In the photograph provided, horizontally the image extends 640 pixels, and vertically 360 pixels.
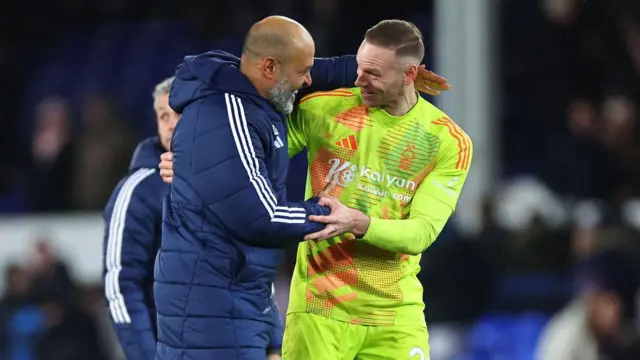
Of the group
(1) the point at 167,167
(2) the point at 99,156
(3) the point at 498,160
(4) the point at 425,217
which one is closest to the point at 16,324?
(2) the point at 99,156

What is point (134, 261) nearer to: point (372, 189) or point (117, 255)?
point (117, 255)

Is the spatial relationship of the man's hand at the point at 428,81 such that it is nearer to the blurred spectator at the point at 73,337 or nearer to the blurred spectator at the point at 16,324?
the blurred spectator at the point at 73,337

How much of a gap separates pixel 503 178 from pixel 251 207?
7.00m

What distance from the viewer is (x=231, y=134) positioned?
4238 millimetres

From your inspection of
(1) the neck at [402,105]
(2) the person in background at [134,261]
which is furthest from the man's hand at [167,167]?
(1) the neck at [402,105]

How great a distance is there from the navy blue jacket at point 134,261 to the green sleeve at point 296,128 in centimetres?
63

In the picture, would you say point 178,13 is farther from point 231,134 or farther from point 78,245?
point 231,134

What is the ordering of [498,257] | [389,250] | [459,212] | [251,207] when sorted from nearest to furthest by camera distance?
1. [251,207]
2. [389,250]
3. [498,257]
4. [459,212]

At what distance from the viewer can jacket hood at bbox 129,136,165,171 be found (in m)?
5.33

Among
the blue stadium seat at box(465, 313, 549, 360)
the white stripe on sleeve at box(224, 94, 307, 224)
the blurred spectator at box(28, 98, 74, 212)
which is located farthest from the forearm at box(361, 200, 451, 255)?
the blurred spectator at box(28, 98, 74, 212)

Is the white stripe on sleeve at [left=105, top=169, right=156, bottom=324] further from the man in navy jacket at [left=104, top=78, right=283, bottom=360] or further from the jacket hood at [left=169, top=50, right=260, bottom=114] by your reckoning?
the jacket hood at [left=169, top=50, right=260, bottom=114]

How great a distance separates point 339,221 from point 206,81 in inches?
25.4

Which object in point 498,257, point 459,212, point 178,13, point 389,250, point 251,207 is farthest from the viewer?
point 178,13

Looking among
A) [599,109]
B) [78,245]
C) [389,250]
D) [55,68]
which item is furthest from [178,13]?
[389,250]
